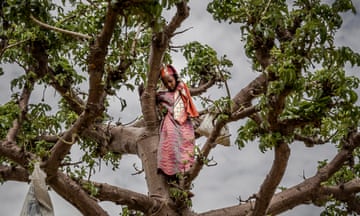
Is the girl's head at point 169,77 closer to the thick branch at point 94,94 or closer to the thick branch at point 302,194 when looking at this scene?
the thick branch at point 302,194

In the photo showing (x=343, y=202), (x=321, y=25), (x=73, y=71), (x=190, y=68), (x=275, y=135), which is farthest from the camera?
(x=190, y=68)

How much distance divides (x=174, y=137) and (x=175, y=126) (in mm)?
97

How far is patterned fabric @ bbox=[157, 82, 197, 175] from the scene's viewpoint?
3719 mm

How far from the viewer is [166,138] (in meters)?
3.78

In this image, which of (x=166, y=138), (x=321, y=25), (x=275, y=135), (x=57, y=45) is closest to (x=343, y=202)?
(x=166, y=138)

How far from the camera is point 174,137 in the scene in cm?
380

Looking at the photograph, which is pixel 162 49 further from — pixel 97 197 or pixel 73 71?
pixel 97 197

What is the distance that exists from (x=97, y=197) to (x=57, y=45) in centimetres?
98

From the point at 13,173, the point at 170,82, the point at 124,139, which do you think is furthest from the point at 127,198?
the point at 170,82

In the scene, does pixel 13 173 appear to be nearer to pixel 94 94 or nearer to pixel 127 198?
pixel 127 198

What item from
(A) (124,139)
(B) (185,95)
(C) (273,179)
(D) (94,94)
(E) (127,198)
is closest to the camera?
(D) (94,94)

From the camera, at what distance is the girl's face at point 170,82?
161 inches

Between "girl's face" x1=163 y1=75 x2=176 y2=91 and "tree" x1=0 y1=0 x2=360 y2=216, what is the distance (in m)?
0.29

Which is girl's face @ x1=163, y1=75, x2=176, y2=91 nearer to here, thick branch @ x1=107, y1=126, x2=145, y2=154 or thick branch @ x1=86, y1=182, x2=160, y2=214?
thick branch @ x1=107, y1=126, x2=145, y2=154
